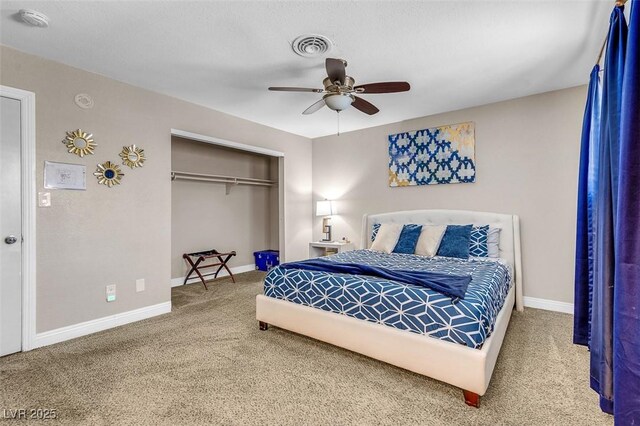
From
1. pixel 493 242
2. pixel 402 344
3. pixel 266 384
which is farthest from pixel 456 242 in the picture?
pixel 266 384

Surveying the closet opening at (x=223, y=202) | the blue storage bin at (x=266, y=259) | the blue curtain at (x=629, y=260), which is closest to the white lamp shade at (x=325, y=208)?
the closet opening at (x=223, y=202)

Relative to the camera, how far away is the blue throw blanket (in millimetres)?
2008

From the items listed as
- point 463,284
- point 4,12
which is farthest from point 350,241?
point 4,12

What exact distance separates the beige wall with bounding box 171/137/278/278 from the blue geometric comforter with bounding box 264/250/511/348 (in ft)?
8.19

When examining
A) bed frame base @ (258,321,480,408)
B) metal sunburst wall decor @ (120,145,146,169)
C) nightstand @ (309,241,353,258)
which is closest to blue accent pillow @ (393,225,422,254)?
nightstand @ (309,241,353,258)

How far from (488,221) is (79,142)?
451 centimetres

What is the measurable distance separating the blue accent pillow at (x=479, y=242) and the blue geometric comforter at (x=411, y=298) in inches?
14.8

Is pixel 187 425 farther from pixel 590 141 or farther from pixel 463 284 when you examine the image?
pixel 590 141

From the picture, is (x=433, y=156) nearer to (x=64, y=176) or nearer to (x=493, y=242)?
(x=493, y=242)

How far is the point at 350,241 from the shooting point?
502 centimetres

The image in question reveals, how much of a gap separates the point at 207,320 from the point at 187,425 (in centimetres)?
159

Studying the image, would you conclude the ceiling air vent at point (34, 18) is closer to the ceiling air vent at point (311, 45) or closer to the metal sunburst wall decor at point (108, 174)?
the metal sunburst wall decor at point (108, 174)

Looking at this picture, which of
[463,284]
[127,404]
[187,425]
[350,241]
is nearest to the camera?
[187,425]

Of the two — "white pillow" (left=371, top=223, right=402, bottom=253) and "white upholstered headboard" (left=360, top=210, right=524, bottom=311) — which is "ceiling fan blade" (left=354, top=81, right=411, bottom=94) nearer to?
"white pillow" (left=371, top=223, right=402, bottom=253)
